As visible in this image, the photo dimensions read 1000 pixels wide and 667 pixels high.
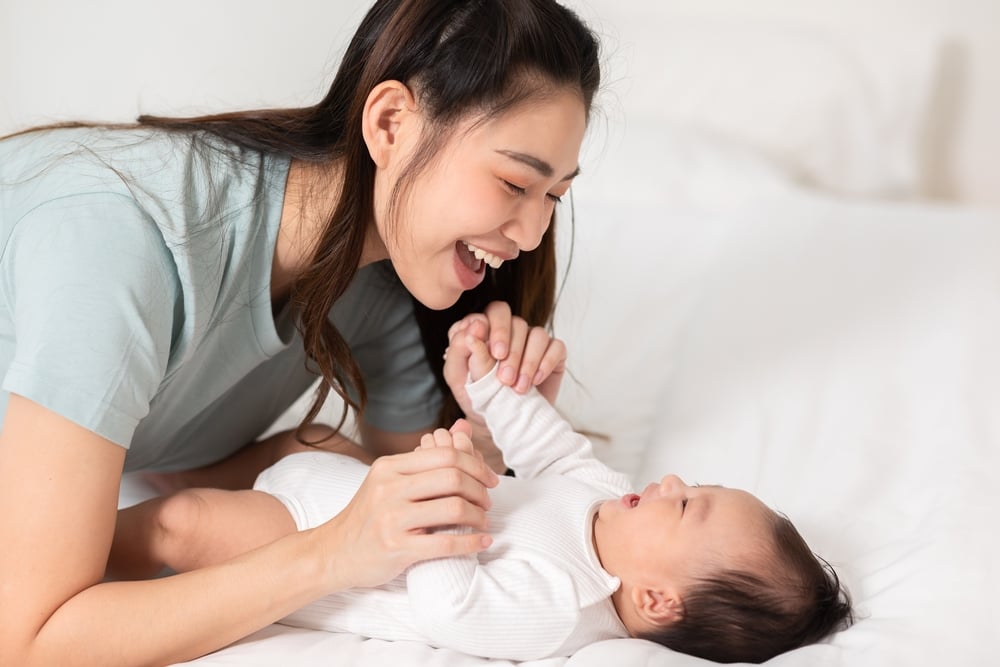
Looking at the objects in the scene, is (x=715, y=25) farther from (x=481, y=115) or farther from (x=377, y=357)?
(x=481, y=115)

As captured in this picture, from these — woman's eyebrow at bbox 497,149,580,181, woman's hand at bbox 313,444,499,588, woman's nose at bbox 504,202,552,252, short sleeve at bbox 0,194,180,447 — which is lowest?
woman's hand at bbox 313,444,499,588

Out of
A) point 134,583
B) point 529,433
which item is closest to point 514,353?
point 529,433

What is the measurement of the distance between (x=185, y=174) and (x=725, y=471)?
35.3 inches

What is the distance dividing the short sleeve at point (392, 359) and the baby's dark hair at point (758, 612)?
65 centimetres

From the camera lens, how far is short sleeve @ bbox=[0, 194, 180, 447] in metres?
1.04

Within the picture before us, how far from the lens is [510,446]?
145cm

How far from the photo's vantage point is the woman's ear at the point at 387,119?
1206 millimetres

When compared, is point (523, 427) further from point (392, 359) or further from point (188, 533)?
point (188, 533)

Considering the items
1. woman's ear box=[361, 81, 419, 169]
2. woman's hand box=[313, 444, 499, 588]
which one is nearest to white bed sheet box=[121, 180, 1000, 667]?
woman's hand box=[313, 444, 499, 588]

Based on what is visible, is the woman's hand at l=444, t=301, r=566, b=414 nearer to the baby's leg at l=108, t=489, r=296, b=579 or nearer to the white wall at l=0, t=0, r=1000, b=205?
the baby's leg at l=108, t=489, r=296, b=579

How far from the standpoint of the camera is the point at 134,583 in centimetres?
107

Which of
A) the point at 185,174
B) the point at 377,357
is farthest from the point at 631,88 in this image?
the point at 185,174

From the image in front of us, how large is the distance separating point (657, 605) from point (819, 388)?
0.72 meters

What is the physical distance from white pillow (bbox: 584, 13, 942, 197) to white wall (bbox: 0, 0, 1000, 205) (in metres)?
0.14
